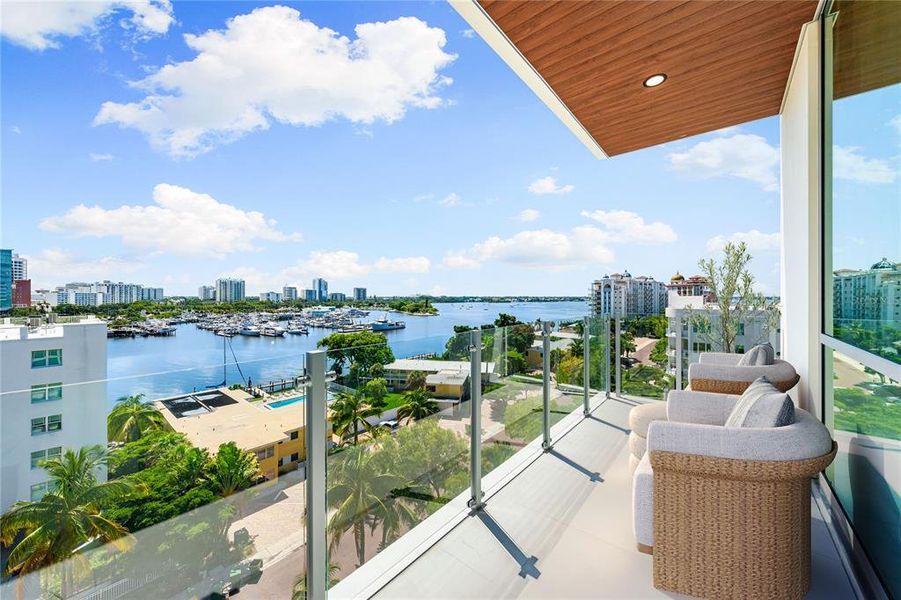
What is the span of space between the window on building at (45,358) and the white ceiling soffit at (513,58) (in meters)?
2.67

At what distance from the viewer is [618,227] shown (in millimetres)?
36031

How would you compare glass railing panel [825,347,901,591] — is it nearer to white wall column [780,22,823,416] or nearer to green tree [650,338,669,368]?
white wall column [780,22,823,416]

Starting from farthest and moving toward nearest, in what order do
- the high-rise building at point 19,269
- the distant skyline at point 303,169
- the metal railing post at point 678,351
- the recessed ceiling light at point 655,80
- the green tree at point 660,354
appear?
the distant skyline at point 303,169 < the high-rise building at point 19,269 < the green tree at point 660,354 < the metal railing post at point 678,351 < the recessed ceiling light at point 655,80

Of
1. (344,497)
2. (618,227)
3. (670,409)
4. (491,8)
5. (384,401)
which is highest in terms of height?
(618,227)

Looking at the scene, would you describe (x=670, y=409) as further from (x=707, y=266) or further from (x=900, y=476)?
(x=707, y=266)

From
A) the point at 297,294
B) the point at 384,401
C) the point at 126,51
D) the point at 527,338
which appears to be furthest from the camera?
the point at 126,51

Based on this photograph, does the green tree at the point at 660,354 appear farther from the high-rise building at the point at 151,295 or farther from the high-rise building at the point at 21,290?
the high-rise building at the point at 151,295

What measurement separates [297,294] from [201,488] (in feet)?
110

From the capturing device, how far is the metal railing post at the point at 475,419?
2.73 m

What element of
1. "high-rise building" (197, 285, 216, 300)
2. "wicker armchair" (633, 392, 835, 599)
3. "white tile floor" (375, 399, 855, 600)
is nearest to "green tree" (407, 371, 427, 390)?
"white tile floor" (375, 399, 855, 600)

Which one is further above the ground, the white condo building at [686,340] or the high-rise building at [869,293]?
the high-rise building at [869,293]

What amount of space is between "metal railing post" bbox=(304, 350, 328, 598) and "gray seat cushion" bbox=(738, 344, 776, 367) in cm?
298

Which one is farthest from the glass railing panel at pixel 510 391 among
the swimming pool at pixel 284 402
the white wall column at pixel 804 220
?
the white wall column at pixel 804 220

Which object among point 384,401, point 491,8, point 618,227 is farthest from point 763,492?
point 618,227
